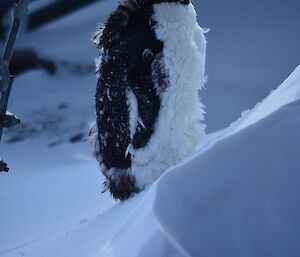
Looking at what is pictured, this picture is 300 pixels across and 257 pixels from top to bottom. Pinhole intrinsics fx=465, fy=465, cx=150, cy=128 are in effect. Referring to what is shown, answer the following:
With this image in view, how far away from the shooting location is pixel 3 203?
3.77 metres

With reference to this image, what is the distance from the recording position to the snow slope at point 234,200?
3.02 feet

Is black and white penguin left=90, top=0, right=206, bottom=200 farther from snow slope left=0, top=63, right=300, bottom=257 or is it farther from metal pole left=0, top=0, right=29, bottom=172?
snow slope left=0, top=63, right=300, bottom=257

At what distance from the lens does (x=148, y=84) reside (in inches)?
82.7

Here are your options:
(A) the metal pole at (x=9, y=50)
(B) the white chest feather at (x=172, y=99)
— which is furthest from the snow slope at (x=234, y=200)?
(B) the white chest feather at (x=172, y=99)

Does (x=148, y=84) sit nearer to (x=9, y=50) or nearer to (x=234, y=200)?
(x=9, y=50)

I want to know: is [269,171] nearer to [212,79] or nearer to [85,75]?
[212,79]

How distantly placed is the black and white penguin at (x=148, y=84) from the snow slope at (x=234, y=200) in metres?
1.05

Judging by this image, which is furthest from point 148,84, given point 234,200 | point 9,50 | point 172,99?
point 234,200

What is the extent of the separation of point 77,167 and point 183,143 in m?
2.62

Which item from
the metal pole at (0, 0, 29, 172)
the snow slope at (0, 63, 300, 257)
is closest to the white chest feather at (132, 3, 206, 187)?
the metal pole at (0, 0, 29, 172)

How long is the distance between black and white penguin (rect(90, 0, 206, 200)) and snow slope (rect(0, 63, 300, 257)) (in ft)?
3.45

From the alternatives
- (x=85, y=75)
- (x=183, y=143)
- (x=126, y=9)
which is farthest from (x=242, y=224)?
(x=85, y=75)

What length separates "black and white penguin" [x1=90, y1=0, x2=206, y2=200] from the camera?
2090mm

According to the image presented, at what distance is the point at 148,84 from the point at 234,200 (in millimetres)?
1188
